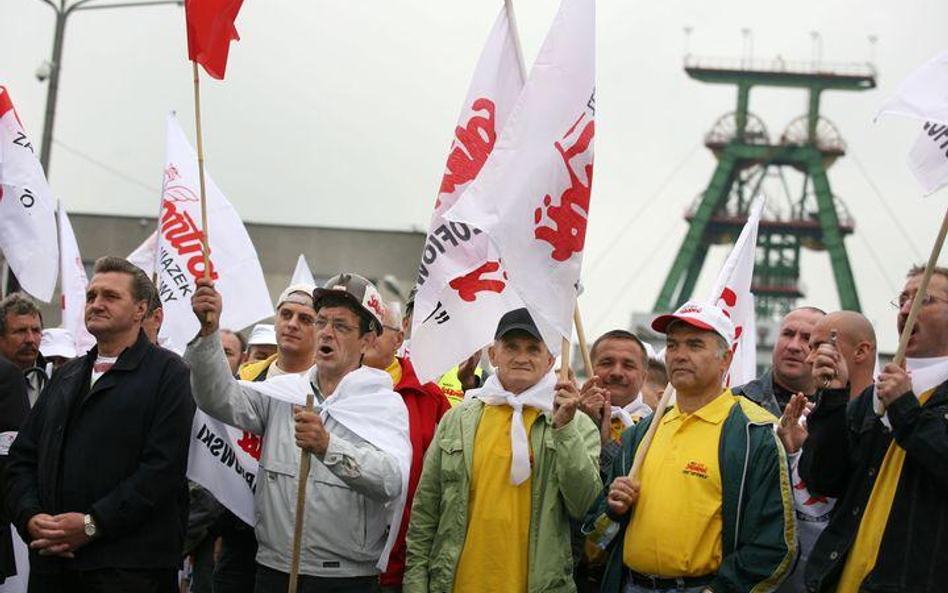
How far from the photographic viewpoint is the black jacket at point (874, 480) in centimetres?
564

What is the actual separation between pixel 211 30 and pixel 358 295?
1487 millimetres

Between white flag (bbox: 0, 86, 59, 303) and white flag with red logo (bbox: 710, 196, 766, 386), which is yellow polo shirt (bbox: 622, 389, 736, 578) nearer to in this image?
white flag with red logo (bbox: 710, 196, 766, 386)

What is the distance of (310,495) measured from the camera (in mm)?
6500

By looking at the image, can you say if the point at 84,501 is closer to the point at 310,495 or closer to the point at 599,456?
the point at 310,495

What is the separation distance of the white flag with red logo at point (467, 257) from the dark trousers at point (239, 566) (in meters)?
1.26

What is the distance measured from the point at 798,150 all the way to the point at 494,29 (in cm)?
7550

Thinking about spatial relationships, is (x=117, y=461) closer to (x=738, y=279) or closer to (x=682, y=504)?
(x=682, y=504)

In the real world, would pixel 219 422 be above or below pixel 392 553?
above

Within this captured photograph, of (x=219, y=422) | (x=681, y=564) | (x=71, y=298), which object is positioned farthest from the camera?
(x=71, y=298)

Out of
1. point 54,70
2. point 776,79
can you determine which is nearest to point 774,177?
point 776,79

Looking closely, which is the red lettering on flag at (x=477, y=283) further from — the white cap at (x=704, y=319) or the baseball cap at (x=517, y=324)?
the white cap at (x=704, y=319)

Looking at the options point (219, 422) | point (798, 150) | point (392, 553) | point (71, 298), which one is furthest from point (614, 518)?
point (798, 150)

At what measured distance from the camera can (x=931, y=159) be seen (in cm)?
618

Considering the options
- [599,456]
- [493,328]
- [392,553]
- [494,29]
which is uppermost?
[494,29]
